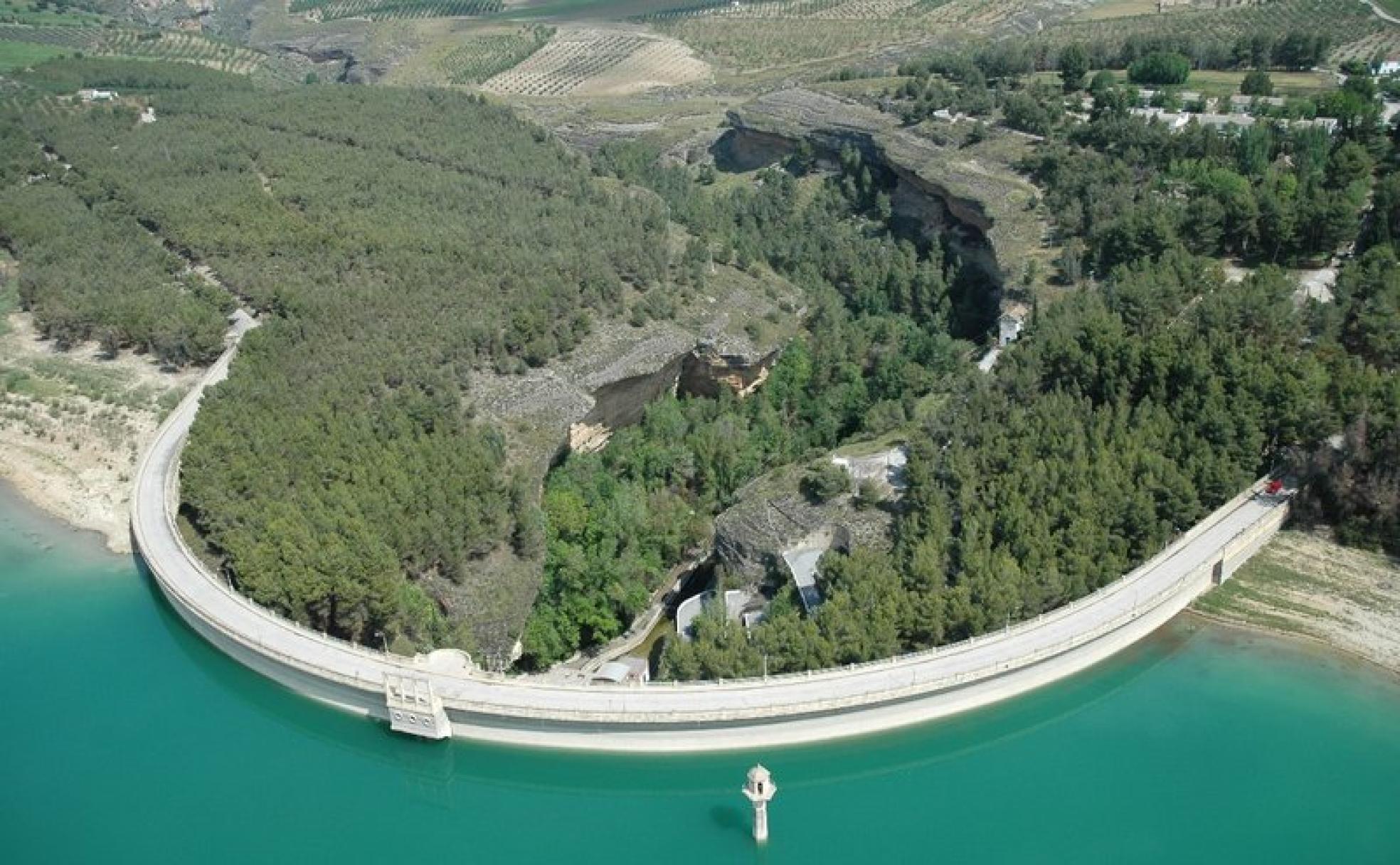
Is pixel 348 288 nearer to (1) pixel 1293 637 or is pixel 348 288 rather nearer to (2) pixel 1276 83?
(1) pixel 1293 637

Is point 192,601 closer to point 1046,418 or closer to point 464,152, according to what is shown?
point 1046,418

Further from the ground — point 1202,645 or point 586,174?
point 586,174

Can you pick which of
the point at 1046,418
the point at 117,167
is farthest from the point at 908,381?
the point at 117,167

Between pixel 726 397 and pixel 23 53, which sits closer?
pixel 726 397

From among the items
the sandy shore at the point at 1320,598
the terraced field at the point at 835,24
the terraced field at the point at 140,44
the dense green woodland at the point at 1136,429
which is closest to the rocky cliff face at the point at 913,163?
the dense green woodland at the point at 1136,429

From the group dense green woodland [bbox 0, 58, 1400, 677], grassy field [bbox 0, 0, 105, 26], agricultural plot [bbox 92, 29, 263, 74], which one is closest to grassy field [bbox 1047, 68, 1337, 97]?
dense green woodland [bbox 0, 58, 1400, 677]

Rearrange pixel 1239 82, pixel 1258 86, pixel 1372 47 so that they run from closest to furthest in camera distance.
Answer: pixel 1258 86 < pixel 1239 82 < pixel 1372 47

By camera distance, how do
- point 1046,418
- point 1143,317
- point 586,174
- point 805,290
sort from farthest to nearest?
1. point 586,174
2. point 805,290
3. point 1143,317
4. point 1046,418

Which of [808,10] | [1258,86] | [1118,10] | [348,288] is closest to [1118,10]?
[1118,10]
